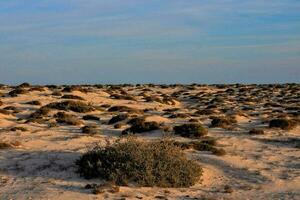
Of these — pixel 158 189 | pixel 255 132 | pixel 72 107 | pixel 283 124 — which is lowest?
pixel 158 189

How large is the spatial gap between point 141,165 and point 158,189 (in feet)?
3.15

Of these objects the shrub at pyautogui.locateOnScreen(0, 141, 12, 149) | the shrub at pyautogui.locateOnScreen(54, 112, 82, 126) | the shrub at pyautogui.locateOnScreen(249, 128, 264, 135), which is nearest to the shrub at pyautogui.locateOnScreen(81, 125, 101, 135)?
the shrub at pyautogui.locateOnScreen(54, 112, 82, 126)

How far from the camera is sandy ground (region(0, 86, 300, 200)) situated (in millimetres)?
15695

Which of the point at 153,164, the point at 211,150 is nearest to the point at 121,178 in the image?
the point at 153,164

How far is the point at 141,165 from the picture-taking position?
16656 millimetres

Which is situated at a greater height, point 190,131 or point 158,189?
point 190,131

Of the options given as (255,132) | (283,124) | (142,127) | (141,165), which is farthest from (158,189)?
(283,124)

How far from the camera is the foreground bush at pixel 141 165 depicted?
53.8 feet

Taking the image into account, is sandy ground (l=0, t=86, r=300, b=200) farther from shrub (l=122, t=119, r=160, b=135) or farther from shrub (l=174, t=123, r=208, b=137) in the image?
shrub (l=174, t=123, r=208, b=137)

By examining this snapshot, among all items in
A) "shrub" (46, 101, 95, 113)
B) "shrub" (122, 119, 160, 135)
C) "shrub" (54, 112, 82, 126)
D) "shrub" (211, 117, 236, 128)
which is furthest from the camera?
"shrub" (46, 101, 95, 113)

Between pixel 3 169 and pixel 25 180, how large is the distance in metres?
1.32

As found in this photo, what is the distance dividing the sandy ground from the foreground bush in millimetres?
Result: 310

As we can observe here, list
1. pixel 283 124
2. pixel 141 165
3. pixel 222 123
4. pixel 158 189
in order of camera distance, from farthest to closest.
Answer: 1. pixel 222 123
2. pixel 283 124
3. pixel 141 165
4. pixel 158 189

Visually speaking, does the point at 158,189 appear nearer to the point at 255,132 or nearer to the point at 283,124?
the point at 255,132
